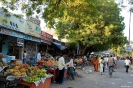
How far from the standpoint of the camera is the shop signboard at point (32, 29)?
19905 mm

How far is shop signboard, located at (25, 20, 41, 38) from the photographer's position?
19.9m

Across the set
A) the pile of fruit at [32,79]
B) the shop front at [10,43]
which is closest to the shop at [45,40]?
the shop front at [10,43]

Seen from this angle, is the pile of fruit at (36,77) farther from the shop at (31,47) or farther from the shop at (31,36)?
the shop at (31,47)

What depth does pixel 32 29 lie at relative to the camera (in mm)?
21391

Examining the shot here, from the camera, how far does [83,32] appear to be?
33594 mm

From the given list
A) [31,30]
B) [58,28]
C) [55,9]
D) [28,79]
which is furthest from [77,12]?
[58,28]

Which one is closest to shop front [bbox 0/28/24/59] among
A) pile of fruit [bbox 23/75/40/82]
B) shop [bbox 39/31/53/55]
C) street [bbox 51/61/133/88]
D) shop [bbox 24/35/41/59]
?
shop [bbox 24/35/41/59]

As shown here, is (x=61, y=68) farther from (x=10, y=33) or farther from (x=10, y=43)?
(x=10, y=43)

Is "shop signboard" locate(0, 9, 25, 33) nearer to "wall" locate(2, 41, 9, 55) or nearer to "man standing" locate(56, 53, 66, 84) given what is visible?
"wall" locate(2, 41, 9, 55)

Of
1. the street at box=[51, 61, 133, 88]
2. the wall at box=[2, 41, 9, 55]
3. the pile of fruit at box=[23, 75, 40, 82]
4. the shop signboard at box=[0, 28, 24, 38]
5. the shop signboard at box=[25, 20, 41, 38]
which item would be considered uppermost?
the shop signboard at box=[25, 20, 41, 38]

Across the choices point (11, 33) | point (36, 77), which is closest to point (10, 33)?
point (11, 33)

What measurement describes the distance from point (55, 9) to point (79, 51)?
83.9 ft

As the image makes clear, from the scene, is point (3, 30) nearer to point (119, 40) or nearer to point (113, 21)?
point (113, 21)

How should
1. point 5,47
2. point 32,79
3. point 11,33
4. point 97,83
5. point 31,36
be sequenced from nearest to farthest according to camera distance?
point 32,79 < point 97,83 < point 11,33 < point 5,47 < point 31,36
